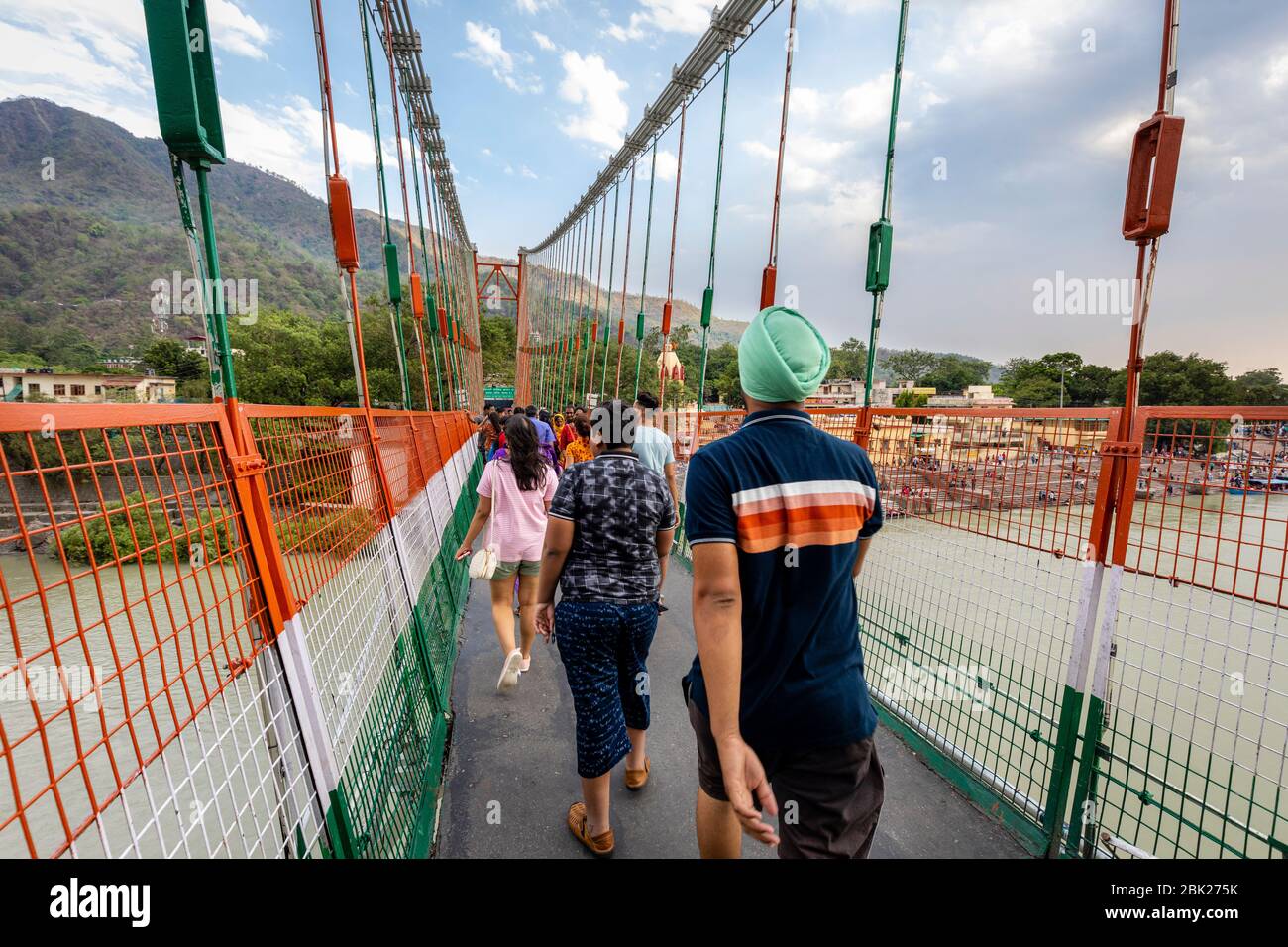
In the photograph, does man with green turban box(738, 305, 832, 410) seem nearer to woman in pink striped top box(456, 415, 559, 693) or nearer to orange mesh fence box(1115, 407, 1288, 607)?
orange mesh fence box(1115, 407, 1288, 607)

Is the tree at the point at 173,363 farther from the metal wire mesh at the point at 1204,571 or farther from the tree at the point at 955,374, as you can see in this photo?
the tree at the point at 955,374

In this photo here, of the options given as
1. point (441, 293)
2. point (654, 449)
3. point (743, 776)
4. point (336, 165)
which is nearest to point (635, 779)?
point (743, 776)

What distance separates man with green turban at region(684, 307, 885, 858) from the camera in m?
1.16

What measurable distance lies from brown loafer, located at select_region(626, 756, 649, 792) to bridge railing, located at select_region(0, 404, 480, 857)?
741mm

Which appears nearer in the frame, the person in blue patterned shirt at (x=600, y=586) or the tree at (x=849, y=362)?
the person in blue patterned shirt at (x=600, y=586)

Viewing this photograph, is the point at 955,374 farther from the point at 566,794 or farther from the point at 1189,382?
the point at 566,794

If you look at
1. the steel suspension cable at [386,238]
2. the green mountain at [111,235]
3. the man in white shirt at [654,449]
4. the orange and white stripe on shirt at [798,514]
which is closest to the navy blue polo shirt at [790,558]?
the orange and white stripe on shirt at [798,514]

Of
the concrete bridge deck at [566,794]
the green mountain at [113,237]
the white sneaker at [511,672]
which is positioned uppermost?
the green mountain at [113,237]

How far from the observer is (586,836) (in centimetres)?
221

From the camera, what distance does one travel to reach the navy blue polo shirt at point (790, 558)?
1188 millimetres

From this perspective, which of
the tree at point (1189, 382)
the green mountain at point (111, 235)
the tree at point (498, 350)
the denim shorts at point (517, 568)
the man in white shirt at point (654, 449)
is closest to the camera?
the denim shorts at point (517, 568)

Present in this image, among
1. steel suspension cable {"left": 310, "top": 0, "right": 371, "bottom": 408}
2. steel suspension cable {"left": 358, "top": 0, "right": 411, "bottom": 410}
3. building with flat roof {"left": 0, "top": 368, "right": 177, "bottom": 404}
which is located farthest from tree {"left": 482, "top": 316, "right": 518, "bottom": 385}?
steel suspension cable {"left": 310, "top": 0, "right": 371, "bottom": 408}
